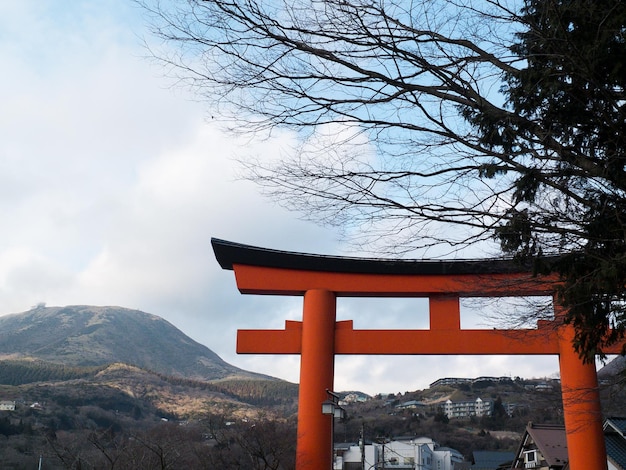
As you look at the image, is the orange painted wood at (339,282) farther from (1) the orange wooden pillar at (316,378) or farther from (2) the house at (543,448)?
(2) the house at (543,448)

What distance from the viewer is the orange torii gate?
1028 centimetres

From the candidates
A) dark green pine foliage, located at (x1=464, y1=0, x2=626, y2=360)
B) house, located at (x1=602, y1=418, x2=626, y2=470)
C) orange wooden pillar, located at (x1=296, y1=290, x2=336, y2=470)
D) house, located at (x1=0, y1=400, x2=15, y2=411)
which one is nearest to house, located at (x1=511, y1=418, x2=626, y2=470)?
house, located at (x1=602, y1=418, x2=626, y2=470)

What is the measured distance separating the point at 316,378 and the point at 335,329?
1.00 m

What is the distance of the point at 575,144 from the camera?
4926mm

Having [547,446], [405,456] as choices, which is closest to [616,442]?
[547,446]

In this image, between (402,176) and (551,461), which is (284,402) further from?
(402,176)

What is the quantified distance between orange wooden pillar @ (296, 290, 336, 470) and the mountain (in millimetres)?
84439

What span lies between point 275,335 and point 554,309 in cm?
606

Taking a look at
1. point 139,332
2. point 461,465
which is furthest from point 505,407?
point 139,332

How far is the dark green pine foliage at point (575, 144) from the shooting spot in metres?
4.27

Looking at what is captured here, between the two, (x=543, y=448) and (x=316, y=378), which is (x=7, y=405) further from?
(x=316, y=378)

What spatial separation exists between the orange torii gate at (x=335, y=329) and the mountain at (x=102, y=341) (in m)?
84.2

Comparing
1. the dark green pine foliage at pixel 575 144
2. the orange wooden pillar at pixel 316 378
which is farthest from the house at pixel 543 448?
the dark green pine foliage at pixel 575 144

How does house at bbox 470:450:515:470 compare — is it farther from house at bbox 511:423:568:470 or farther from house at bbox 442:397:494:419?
house at bbox 442:397:494:419
